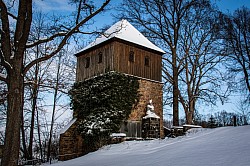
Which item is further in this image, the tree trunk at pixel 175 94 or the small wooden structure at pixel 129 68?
the tree trunk at pixel 175 94

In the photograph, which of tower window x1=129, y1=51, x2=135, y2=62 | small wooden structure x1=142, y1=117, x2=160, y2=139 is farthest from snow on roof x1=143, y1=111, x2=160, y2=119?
tower window x1=129, y1=51, x2=135, y2=62

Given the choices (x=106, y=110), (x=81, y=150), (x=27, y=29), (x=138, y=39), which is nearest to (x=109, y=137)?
(x=106, y=110)

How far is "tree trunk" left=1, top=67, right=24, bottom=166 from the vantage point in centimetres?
812

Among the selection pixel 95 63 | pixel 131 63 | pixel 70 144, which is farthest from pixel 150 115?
pixel 70 144

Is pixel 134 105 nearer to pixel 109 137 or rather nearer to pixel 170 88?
pixel 109 137

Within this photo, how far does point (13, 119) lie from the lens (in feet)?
27.2

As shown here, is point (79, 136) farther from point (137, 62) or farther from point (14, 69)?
point (14, 69)

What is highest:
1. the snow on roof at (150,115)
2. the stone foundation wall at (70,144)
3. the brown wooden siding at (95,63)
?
the brown wooden siding at (95,63)

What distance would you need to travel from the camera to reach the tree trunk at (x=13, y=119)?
8125mm

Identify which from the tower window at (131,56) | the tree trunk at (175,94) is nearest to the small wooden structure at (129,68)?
the tower window at (131,56)

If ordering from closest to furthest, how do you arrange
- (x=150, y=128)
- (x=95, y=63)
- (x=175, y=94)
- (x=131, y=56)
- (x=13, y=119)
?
(x=13, y=119) < (x=150, y=128) < (x=131, y=56) < (x=95, y=63) < (x=175, y=94)

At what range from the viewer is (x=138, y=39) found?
1877cm

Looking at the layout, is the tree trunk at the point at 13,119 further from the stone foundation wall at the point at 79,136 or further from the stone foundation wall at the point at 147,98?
the stone foundation wall at the point at 147,98

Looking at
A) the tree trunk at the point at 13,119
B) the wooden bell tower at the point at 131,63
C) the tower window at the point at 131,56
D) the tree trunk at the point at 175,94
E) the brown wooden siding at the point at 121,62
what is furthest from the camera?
the tree trunk at the point at 175,94
